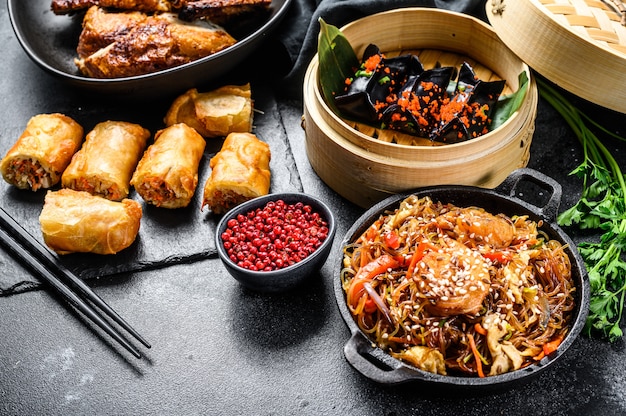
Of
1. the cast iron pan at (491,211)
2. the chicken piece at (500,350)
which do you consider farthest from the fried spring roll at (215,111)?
the chicken piece at (500,350)

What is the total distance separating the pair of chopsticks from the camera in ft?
11.7

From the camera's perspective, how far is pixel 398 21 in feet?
14.4

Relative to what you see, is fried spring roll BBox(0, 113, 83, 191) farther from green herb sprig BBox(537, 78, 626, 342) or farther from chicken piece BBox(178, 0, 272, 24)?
green herb sprig BBox(537, 78, 626, 342)

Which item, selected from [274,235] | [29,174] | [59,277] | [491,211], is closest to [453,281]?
[491,211]

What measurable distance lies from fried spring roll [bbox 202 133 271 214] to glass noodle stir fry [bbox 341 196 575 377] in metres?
0.87

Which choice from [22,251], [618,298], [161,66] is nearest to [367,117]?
[161,66]

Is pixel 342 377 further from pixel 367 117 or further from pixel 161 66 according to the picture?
pixel 161 66

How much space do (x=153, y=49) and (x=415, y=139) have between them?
1949 mm

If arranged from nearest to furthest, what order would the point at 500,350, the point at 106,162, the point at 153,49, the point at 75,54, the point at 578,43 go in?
1. the point at 500,350
2. the point at 578,43
3. the point at 106,162
4. the point at 153,49
5. the point at 75,54

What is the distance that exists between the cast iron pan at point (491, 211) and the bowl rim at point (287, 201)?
0.54 ft

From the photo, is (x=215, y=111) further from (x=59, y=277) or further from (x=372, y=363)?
(x=372, y=363)

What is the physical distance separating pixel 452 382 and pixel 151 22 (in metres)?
3.30

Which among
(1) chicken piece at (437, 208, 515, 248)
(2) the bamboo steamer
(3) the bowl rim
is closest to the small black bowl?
(3) the bowl rim

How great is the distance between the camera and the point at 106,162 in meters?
4.15
